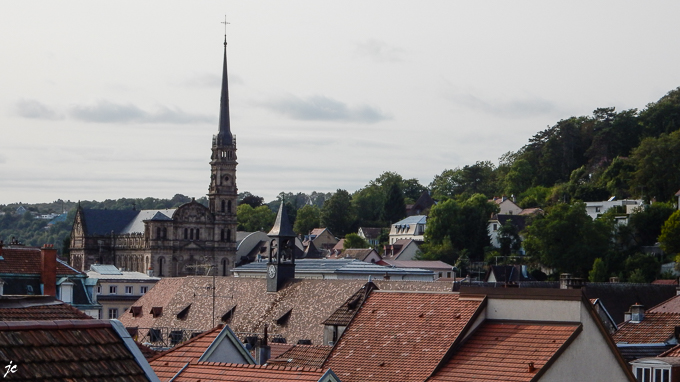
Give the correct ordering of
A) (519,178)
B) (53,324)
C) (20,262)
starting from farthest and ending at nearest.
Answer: (519,178), (20,262), (53,324)

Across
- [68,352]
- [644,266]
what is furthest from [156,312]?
[644,266]

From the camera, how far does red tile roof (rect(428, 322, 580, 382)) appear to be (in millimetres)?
20625

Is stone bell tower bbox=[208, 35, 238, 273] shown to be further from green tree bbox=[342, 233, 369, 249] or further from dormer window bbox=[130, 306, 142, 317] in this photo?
dormer window bbox=[130, 306, 142, 317]

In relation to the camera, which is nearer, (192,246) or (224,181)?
(192,246)

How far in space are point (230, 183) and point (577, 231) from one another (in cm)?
5694

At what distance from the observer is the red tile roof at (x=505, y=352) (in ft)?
67.7

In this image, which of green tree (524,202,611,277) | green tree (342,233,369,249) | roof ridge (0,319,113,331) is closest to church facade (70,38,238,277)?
green tree (342,233,369,249)

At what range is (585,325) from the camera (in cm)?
2098

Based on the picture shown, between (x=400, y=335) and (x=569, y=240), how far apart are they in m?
100

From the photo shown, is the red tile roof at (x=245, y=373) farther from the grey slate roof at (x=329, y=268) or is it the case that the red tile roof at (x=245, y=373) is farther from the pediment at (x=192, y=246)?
the pediment at (x=192, y=246)

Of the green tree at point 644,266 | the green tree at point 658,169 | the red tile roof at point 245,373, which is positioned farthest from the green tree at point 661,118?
the red tile roof at point 245,373

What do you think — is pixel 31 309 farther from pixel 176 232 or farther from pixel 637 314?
pixel 176 232

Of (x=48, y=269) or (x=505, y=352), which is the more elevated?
(x=48, y=269)

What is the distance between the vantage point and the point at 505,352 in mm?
21531
